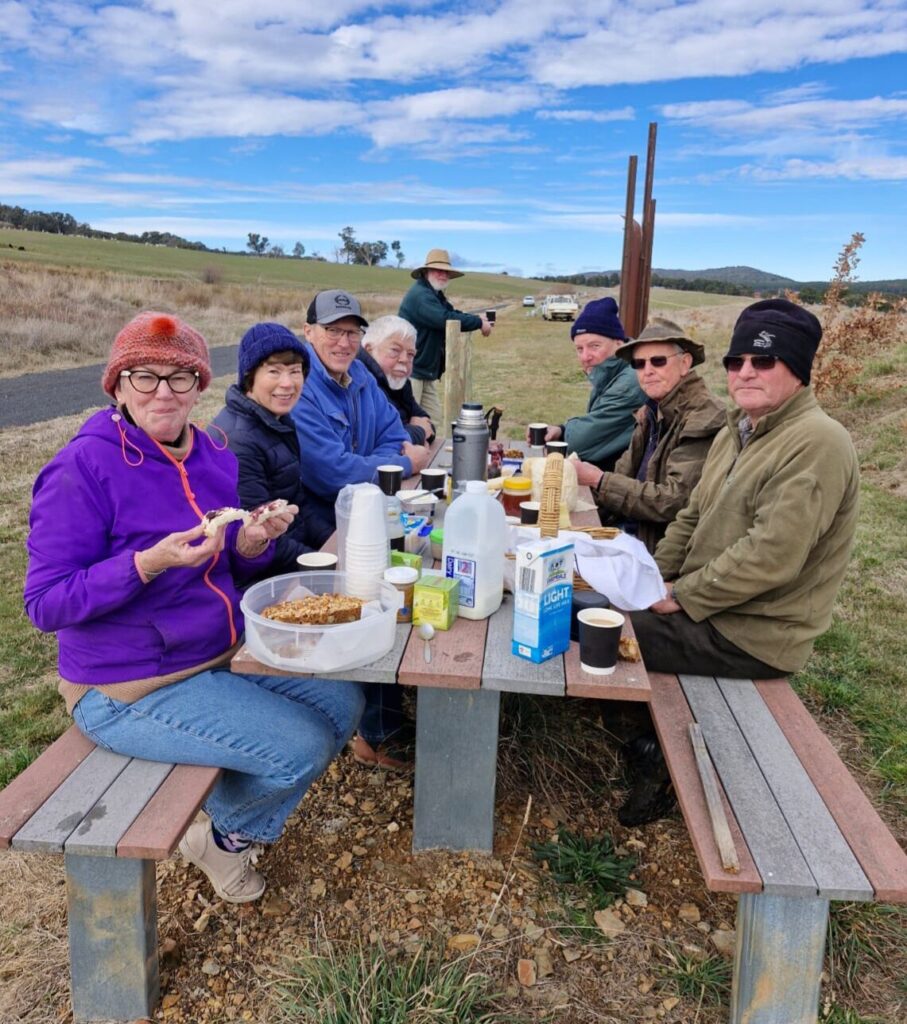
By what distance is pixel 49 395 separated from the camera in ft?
36.2

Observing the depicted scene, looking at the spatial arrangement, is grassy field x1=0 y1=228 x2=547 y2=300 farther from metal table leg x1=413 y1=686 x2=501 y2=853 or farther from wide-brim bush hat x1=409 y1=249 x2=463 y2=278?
metal table leg x1=413 y1=686 x2=501 y2=853

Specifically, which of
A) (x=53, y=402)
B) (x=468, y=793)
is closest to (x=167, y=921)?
(x=468, y=793)

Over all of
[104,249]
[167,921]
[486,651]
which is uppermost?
[104,249]

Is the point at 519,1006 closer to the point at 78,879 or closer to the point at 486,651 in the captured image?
the point at 486,651

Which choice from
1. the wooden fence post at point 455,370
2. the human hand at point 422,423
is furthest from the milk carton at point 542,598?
the wooden fence post at point 455,370

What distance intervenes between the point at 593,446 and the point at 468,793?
251 centimetres

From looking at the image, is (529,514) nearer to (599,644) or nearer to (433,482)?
(433,482)

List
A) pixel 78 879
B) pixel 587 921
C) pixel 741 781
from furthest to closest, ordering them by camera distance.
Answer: pixel 587 921
pixel 741 781
pixel 78 879

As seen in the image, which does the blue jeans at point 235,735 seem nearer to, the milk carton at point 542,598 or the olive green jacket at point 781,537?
the milk carton at point 542,598

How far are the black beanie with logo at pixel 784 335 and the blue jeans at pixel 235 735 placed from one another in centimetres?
176

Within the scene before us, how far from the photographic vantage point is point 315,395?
12.4ft

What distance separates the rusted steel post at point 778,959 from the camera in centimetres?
185

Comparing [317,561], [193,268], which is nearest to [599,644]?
[317,561]

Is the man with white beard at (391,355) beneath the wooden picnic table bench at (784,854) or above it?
above
